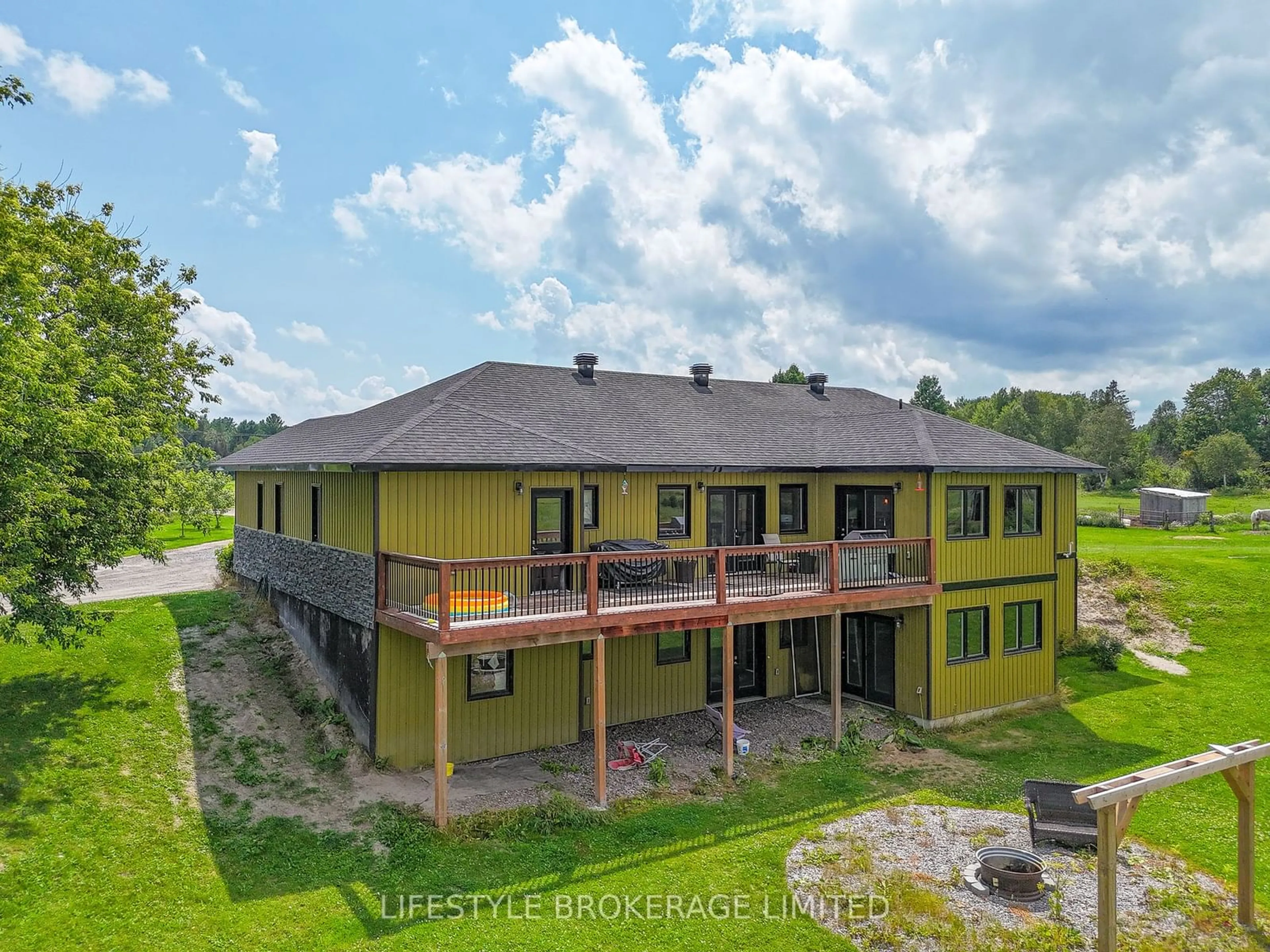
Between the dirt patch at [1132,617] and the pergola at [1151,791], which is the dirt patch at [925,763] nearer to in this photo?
the pergola at [1151,791]

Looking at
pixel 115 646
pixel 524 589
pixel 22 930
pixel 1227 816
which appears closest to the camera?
pixel 22 930


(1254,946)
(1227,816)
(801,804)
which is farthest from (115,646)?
(1227,816)

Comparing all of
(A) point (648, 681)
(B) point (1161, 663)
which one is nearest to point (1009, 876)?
(A) point (648, 681)

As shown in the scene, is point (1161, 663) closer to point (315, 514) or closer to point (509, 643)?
point (509, 643)

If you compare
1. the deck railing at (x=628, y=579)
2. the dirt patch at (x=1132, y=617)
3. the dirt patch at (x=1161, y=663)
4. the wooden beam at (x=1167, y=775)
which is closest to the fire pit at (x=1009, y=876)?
the wooden beam at (x=1167, y=775)

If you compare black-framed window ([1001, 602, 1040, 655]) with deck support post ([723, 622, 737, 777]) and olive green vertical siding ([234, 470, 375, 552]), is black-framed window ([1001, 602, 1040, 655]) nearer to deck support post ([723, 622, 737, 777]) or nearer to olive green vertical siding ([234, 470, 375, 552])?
deck support post ([723, 622, 737, 777])

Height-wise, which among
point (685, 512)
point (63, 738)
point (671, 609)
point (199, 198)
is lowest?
point (63, 738)

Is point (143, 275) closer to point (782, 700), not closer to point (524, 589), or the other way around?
point (524, 589)
